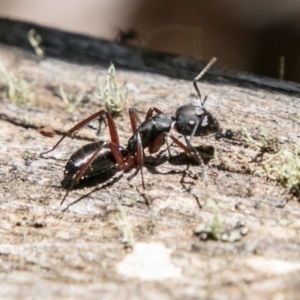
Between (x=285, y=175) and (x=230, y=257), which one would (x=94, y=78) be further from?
(x=230, y=257)

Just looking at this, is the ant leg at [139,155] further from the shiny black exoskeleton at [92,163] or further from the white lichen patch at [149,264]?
the white lichen patch at [149,264]

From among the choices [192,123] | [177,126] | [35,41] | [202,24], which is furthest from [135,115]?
[202,24]

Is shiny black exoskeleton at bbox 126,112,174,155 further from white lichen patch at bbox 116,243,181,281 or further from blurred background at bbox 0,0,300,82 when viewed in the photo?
blurred background at bbox 0,0,300,82

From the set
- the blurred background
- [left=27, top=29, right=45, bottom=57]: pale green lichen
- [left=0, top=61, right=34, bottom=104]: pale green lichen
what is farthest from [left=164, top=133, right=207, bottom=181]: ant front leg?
the blurred background

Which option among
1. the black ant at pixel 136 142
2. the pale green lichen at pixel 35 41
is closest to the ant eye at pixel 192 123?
the black ant at pixel 136 142

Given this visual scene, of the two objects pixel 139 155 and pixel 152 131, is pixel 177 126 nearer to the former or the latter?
pixel 152 131

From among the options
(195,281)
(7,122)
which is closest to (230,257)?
(195,281)
